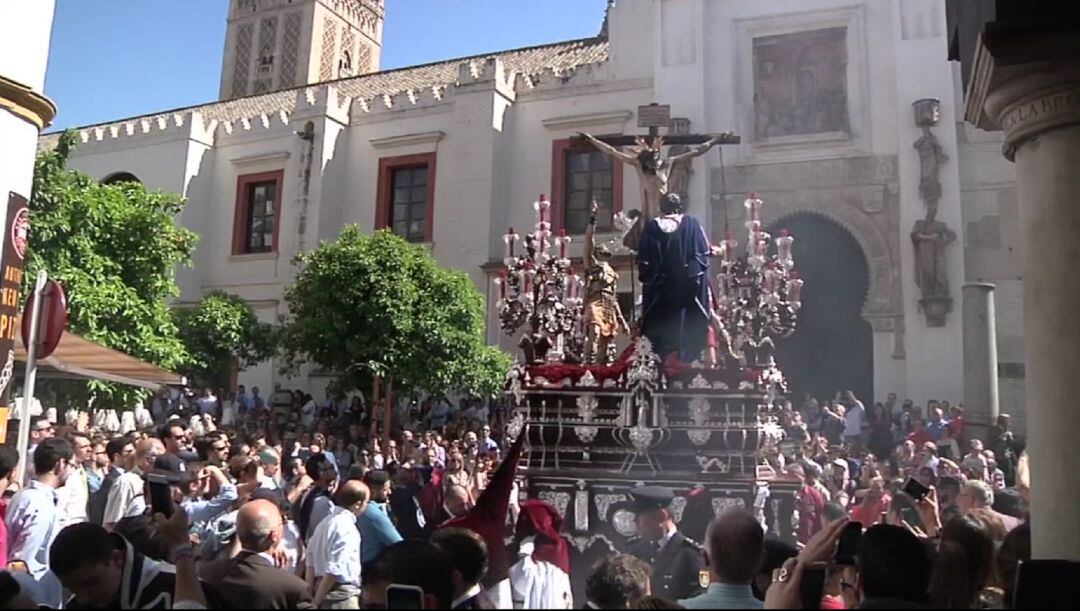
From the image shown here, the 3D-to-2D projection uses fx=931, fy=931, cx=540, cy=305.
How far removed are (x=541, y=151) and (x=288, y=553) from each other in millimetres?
18881

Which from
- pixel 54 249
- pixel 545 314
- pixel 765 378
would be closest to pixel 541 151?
pixel 54 249

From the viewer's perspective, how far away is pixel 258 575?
3.74 m

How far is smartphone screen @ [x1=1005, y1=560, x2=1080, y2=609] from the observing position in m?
2.42

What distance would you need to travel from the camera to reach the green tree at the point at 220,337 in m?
22.2

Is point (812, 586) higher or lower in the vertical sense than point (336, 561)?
higher

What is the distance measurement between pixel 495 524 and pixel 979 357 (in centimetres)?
1140

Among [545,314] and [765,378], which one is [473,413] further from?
[765,378]

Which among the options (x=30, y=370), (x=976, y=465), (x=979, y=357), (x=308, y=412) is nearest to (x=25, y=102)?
(x=30, y=370)

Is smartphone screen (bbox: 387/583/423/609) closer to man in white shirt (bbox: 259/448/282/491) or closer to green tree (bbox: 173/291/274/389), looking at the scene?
man in white shirt (bbox: 259/448/282/491)

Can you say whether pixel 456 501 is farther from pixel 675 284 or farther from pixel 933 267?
pixel 933 267

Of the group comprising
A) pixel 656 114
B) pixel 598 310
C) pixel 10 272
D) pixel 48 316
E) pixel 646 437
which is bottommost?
pixel 646 437

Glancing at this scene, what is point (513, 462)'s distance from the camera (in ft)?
21.4

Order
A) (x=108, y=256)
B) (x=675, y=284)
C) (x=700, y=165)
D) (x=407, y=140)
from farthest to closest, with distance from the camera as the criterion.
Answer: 1. (x=407, y=140)
2. (x=700, y=165)
3. (x=108, y=256)
4. (x=675, y=284)

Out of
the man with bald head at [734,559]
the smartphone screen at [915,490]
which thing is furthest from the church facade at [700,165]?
the man with bald head at [734,559]
